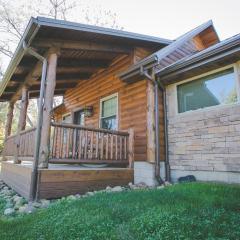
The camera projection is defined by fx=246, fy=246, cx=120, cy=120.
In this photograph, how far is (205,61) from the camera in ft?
17.7

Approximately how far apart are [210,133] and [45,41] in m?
4.24

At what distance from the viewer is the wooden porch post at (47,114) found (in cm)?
496

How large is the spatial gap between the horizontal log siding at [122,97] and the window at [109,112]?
0.21m

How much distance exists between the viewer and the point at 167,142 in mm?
6461

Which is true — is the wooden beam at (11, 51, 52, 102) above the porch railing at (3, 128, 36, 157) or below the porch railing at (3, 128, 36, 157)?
above

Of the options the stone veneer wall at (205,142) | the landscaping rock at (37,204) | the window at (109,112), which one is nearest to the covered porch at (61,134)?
the landscaping rock at (37,204)

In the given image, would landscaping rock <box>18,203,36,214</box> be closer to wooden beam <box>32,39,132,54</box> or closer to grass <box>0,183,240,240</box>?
grass <box>0,183,240,240</box>

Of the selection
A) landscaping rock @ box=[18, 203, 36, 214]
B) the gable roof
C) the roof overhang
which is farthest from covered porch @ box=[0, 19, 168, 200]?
the roof overhang

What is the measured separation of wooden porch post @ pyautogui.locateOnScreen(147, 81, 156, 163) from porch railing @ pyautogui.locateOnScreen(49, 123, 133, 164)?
1.92ft

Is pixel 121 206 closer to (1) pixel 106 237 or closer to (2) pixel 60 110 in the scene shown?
(1) pixel 106 237

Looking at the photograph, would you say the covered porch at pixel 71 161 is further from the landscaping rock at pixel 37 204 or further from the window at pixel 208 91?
the window at pixel 208 91

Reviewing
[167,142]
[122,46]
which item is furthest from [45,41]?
[167,142]

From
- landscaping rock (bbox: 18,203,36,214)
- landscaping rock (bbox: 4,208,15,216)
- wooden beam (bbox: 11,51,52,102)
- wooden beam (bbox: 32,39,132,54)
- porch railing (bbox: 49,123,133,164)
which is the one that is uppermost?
wooden beam (bbox: 32,39,132,54)

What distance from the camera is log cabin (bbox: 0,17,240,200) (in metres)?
5.12
